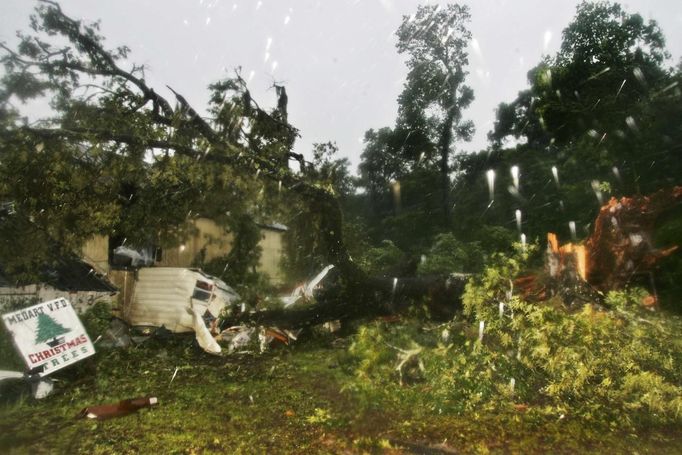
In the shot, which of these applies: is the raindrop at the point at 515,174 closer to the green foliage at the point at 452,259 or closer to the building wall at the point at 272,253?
the green foliage at the point at 452,259

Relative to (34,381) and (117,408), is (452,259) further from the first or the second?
(34,381)

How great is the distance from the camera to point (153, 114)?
869cm

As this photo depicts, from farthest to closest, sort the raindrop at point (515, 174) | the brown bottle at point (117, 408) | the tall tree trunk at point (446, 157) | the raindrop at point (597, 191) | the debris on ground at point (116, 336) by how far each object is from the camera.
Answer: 1. the tall tree trunk at point (446, 157)
2. the raindrop at point (515, 174)
3. the raindrop at point (597, 191)
4. the debris on ground at point (116, 336)
5. the brown bottle at point (117, 408)

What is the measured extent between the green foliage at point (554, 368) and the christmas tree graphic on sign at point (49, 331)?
3.78 metres

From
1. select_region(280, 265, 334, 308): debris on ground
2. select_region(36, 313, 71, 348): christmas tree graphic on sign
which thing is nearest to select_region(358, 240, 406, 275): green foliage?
select_region(280, 265, 334, 308): debris on ground

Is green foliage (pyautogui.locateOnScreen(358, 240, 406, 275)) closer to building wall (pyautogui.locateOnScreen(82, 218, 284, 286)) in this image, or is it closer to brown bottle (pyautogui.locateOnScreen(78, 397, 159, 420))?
building wall (pyautogui.locateOnScreen(82, 218, 284, 286))

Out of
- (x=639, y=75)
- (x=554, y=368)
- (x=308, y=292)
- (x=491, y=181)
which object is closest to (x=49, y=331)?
(x=308, y=292)

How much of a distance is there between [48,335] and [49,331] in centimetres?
5

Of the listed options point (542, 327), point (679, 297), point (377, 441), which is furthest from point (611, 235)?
point (377, 441)

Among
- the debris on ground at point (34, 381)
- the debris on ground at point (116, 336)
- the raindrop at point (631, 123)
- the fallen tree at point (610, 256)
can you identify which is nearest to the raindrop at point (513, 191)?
the raindrop at point (631, 123)

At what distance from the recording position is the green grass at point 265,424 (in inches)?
138

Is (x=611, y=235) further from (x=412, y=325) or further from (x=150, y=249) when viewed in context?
(x=150, y=249)

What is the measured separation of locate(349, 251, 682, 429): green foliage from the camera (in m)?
4.01

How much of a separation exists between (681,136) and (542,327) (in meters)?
10.8
